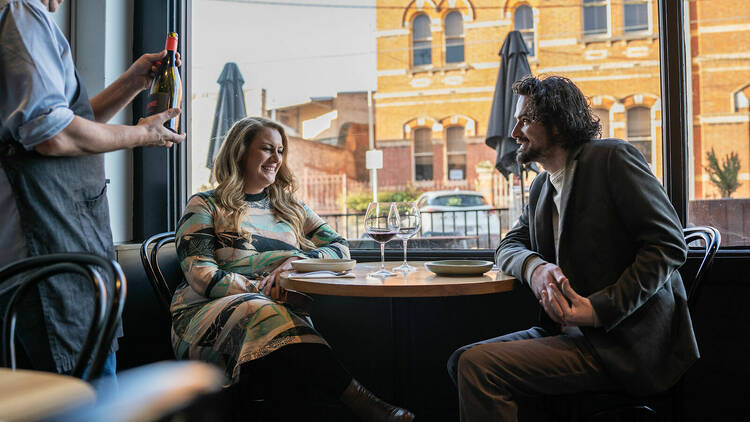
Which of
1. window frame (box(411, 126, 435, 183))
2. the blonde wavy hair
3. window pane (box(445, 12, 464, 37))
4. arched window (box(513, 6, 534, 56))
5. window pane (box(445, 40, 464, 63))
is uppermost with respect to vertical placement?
window pane (box(445, 12, 464, 37))

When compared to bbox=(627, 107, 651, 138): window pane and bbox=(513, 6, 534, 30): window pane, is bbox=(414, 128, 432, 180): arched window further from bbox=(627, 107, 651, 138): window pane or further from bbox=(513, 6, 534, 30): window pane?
bbox=(627, 107, 651, 138): window pane

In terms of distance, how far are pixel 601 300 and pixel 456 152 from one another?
7.48 meters

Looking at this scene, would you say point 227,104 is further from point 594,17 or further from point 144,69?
point 594,17

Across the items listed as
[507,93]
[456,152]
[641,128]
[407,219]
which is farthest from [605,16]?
[407,219]

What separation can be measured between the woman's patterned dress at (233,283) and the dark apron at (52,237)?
321 mm

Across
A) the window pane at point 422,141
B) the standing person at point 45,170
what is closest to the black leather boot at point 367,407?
the standing person at point 45,170

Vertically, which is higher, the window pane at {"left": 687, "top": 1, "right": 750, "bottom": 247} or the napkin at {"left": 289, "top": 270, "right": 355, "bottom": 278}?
the window pane at {"left": 687, "top": 1, "right": 750, "bottom": 247}

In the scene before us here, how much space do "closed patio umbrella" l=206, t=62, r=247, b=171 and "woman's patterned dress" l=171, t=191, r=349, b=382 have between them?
1.13m

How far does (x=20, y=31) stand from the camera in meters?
1.25

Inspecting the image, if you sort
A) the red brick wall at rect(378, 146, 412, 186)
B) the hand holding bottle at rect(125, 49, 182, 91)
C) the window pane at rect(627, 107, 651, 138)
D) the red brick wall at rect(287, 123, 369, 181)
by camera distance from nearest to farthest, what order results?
the hand holding bottle at rect(125, 49, 182, 91) → the window pane at rect(627, 107, 651, 138) → the red brick wall at rect(287, 123, 369, 181) → the red brick wall at rect(378, 146, 412, 186)

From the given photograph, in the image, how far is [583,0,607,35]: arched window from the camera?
537 centimetres

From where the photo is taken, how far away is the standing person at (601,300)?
138 centimetres

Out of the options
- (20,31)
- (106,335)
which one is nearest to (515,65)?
(20,31)

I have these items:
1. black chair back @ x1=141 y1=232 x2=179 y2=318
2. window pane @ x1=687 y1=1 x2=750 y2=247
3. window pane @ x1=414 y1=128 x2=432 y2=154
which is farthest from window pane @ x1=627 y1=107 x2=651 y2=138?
window pane @ x1=414 y1=128 x2=432 y2=154
